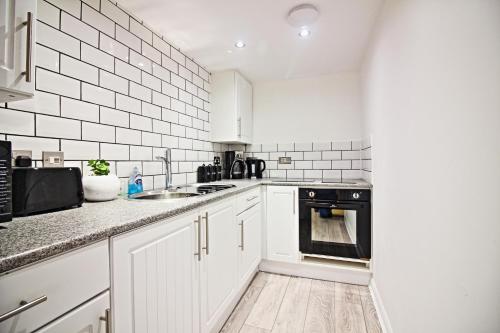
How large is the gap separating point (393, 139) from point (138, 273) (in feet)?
4.85

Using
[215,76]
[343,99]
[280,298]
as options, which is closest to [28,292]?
[280,298]

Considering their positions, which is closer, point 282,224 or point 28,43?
point 28,43

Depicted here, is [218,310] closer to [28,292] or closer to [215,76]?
[28,292]

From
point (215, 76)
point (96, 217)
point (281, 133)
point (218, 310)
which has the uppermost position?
point (215, 76)

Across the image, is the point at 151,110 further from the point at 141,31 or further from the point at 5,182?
the point at 5,182

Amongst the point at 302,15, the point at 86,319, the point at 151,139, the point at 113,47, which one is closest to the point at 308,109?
the point at 302,15

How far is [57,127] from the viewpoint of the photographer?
117 cm

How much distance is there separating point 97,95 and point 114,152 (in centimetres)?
35

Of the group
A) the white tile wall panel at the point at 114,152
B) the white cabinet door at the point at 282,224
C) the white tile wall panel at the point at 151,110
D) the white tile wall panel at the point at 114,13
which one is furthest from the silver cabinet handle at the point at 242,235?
the white tile wall panel at the point at 114,13

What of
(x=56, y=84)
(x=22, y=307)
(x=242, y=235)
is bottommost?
(x=242, y=235)

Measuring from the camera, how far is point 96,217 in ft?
2.93

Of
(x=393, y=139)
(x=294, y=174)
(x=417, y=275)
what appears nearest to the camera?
(x=417, y=275)

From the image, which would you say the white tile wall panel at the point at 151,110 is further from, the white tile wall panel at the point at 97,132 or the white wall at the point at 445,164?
the white wall at the point at 445,164

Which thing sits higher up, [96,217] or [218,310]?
[96,217]
